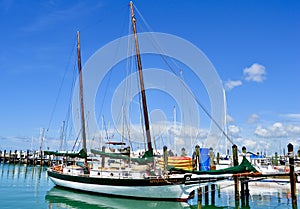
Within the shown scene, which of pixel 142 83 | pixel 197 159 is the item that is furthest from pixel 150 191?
pixel 142 83

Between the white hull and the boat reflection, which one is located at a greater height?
the white hull

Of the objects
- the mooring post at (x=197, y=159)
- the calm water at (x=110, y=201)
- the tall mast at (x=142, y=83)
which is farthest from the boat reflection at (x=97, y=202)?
the mooring post at (x=197, y=159)

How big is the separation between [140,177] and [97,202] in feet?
14.2

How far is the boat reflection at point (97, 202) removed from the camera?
23.5 meters

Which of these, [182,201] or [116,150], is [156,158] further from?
[116,150]

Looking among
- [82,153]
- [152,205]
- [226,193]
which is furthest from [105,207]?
[226,193]

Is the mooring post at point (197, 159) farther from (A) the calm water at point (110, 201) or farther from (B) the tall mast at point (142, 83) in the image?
(B) the tall mast at point (142, 83)

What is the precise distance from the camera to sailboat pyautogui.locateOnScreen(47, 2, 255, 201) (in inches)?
923

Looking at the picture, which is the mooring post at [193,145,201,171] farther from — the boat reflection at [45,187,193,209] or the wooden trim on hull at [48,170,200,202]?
the boat reflection at [45,187,193,209]

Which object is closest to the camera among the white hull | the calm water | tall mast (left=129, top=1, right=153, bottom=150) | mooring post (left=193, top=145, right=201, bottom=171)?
the white hull

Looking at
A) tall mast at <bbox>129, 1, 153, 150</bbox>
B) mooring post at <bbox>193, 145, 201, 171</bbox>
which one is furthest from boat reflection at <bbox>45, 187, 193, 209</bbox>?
mooring post at <bbox>193, 145, 201, 171</bbox>

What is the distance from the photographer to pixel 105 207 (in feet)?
78.2

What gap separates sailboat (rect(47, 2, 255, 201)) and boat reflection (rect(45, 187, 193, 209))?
1.59 ft

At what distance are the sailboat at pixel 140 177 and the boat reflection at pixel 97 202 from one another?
19.1 inches
